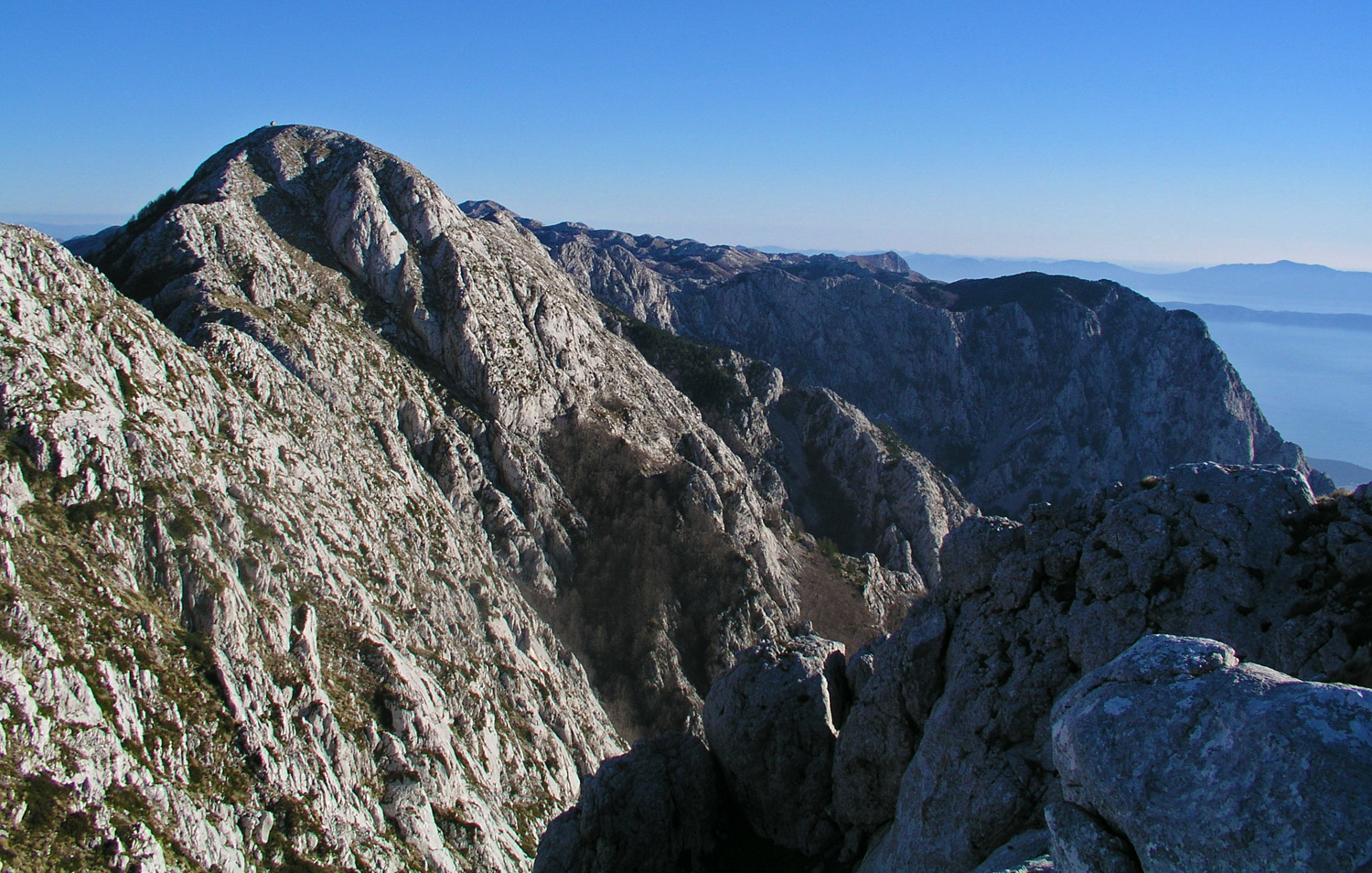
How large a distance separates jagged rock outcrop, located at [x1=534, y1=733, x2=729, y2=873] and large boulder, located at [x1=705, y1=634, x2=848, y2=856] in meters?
1.64

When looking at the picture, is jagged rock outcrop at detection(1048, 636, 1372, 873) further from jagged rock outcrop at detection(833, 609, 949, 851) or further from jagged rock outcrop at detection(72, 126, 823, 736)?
jagged rock outcrop at detection(72, 126, 823, 736)

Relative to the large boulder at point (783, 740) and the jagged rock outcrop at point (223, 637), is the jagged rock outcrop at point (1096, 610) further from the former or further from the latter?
the jagged rock outcrop at point (223, 637)

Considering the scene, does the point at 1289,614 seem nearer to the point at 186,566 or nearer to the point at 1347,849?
the point at 1347,849

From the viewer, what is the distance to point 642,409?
332 feet

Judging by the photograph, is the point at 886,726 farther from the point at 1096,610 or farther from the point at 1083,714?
the point at 1083,714

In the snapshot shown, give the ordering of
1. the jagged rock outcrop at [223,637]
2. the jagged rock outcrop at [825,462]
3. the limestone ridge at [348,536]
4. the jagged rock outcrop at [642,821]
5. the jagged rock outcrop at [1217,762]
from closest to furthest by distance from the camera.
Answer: the jagged rock outcrop at [1217,762], the jagged rock outcrop at [223,637], the jagged rock outcrop at [642,821], the limestone ridge at [348,536], the jagged rock outcrop at [825,462]

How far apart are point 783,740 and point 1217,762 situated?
21.4m

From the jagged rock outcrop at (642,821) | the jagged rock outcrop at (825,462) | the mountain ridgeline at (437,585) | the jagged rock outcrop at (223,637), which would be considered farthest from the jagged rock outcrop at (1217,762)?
the jagged rock outcrop at (825,462)

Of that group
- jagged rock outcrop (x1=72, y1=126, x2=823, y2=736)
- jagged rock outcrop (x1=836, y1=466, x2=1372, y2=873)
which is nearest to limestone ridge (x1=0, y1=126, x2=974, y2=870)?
jagged rock outcrop (x1=72, y1=126, x2=823, y2=736)

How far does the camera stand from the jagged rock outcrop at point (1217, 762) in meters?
9.98

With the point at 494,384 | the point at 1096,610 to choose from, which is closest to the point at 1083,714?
the point at 1096,610

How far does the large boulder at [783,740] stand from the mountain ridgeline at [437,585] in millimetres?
156

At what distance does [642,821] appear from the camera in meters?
29.7

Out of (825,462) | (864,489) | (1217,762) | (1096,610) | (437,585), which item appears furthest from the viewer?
(825,462)
